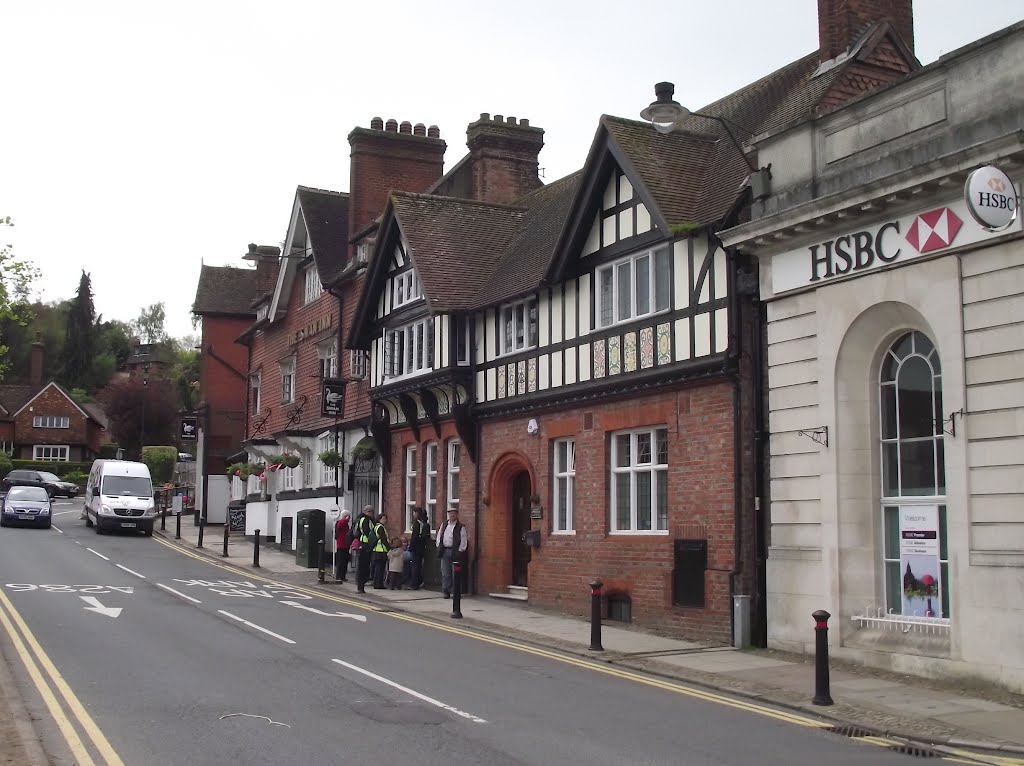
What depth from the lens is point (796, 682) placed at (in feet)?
42.3

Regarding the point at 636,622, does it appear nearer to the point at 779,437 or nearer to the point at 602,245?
the point at 779,437

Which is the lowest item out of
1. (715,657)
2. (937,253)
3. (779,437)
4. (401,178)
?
(715,657)

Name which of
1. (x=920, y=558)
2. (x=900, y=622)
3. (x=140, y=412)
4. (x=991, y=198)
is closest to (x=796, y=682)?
(x=900, y=622)

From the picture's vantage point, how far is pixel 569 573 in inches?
822

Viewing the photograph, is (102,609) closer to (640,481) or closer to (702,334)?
(640,481)

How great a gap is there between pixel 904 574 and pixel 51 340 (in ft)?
359

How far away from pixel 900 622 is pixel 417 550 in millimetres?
13743

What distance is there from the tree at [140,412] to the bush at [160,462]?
8.06 meters

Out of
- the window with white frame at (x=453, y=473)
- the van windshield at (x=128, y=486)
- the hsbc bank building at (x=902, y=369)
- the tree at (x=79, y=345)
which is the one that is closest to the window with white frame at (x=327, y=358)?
the window with white frame at (x=453, y=473)

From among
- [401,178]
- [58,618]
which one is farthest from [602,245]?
[401,178]

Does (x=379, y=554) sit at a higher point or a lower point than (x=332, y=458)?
lower

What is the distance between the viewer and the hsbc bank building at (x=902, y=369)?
12.4 metres

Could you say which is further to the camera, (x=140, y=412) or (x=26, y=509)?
(x=140, y=412)

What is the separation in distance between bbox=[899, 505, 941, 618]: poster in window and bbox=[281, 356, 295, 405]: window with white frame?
2857 centimetres
